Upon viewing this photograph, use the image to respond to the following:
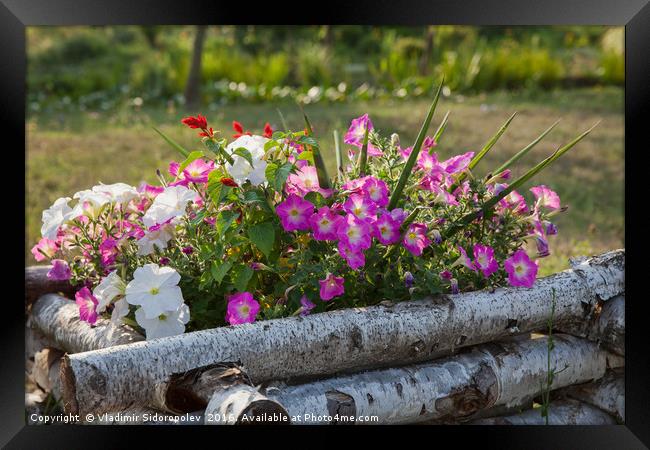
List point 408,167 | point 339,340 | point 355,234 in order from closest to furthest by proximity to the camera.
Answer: point 339,340 < point 355,234 < point 408,167

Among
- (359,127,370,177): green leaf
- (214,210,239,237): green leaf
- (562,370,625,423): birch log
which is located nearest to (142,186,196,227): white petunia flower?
(214,210,239,237): green leaf

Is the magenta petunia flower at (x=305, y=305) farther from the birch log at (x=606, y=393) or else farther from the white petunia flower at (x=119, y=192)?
the birch log at (x=606, y=393)

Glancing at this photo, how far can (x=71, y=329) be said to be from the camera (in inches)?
113

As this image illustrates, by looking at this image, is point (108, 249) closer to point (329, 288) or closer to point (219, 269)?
point (219, 269)

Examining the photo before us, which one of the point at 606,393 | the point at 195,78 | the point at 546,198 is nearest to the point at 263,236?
the point at 546,198

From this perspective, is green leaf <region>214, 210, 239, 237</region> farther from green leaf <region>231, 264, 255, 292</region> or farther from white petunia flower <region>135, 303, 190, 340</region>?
white petunia flower <region>135, 303, 190, 340</region>

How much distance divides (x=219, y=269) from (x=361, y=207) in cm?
49

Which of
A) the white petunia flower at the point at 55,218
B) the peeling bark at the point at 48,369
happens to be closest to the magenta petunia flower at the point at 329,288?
the white petunia flower at the point at 55,218

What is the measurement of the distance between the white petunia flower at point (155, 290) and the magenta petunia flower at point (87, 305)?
297 millimetres

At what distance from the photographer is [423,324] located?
97.7 inches

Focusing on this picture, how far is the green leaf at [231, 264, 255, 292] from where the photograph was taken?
2.52 m

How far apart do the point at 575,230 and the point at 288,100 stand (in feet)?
17.4
